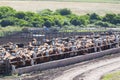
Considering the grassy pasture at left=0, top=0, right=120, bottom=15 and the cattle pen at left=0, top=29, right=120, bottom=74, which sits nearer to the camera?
the cattle pen at left=0, top=29, right=120, bottom=74

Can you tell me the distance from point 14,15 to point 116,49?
1012 inches

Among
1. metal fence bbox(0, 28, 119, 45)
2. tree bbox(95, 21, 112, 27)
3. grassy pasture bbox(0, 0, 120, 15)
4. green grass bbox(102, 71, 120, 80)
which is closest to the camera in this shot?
green grass bbox(102, 71, 120, 80)

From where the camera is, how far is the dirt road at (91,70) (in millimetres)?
30438

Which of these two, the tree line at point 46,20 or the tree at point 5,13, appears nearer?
the tree line at point 46,20

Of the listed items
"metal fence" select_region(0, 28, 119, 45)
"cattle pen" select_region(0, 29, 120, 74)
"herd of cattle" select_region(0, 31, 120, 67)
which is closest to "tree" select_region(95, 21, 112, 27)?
"metal fence" select_region(0, 28, 119, 45)

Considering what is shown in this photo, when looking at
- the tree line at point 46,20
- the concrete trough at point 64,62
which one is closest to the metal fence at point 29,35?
the concrete trough at point 64,62

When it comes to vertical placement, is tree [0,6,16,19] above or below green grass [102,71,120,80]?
below

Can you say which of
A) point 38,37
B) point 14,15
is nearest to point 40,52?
point 38,37

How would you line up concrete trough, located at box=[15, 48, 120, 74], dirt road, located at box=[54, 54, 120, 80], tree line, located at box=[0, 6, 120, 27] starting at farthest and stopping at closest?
tree line, located at box=[0, 6, 120, 27] → concrete trough, located at box=[15, 48, 120, 74] → dirt road, located at box=[54, 54, 120, 80]

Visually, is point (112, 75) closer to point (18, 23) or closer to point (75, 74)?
point (75, 74)

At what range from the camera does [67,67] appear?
34.1 m

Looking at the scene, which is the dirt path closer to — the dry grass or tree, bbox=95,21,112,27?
tree, bbox=95,21,112,27

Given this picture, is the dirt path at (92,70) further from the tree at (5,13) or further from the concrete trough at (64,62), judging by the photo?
the tree at (5,13)

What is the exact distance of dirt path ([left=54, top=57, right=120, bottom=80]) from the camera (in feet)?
100
